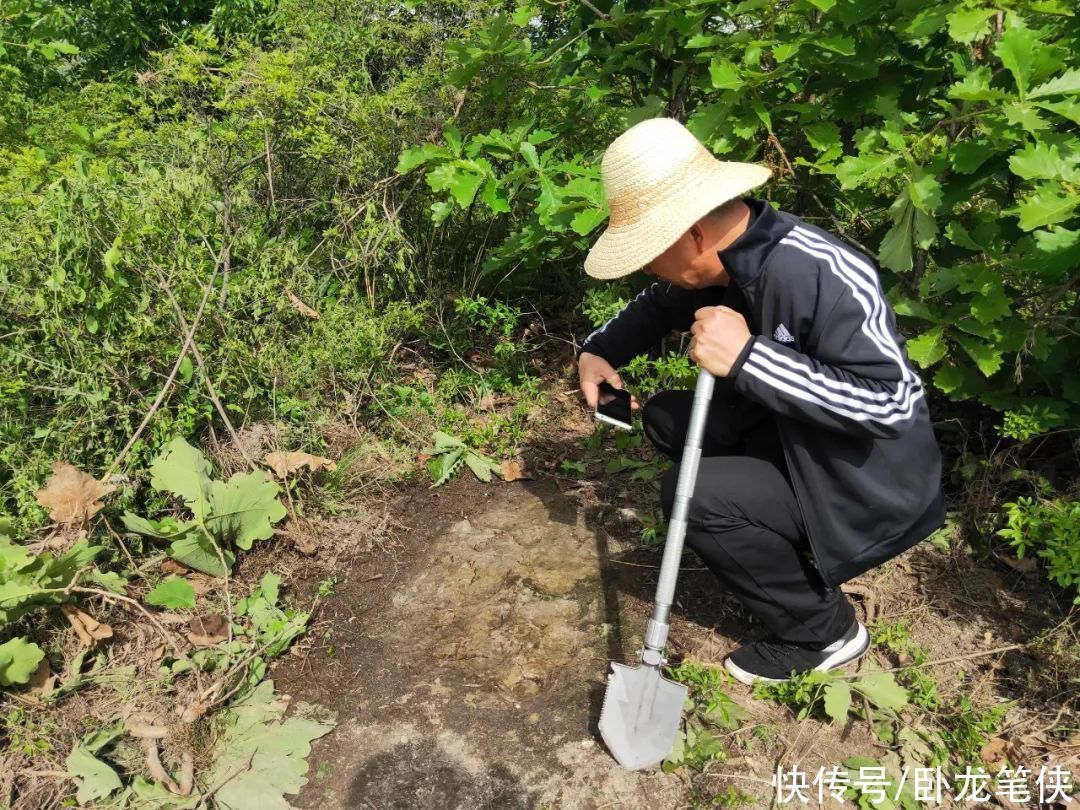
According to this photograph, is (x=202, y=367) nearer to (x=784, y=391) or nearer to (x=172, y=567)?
(x=172, y=567)

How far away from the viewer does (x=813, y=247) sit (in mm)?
2061

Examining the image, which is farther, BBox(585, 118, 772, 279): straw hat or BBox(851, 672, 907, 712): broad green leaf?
BBox(851, 672, 907, 712): broad green leaf

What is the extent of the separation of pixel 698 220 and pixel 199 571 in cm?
235

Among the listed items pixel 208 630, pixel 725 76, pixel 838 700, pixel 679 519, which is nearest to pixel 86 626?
pixel 208 630

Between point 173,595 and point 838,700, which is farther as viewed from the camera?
point 173,595

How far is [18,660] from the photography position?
238cm

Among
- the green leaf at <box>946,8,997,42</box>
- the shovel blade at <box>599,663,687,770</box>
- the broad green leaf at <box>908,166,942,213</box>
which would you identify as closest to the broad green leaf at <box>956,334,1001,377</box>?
the broad green leaf at <box>908,166,942,213</box>

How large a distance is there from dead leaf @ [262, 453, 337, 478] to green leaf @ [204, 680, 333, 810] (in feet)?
3.12

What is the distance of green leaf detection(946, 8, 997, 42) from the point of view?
7.21 feet

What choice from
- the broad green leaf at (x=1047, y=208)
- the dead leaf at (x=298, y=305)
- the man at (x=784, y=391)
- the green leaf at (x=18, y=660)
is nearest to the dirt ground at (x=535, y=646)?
the man at (x=784, y=391)

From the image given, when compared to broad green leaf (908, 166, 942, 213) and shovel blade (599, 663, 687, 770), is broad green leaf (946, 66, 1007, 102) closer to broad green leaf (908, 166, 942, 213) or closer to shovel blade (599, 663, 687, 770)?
broad green leaf (908, 166, 942, 213)

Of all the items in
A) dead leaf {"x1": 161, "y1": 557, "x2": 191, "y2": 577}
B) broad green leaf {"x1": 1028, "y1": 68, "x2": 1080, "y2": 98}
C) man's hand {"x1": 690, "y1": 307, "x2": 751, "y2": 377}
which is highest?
broad green leaf {"x1": 1028, "y1": 68, "x2": 1080, "y2": 98}

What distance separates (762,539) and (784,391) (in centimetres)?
54

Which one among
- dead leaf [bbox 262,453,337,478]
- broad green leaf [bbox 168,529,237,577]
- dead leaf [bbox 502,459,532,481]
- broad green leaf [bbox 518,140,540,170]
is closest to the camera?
broad green leaf [bbox 168,529,237,577]
